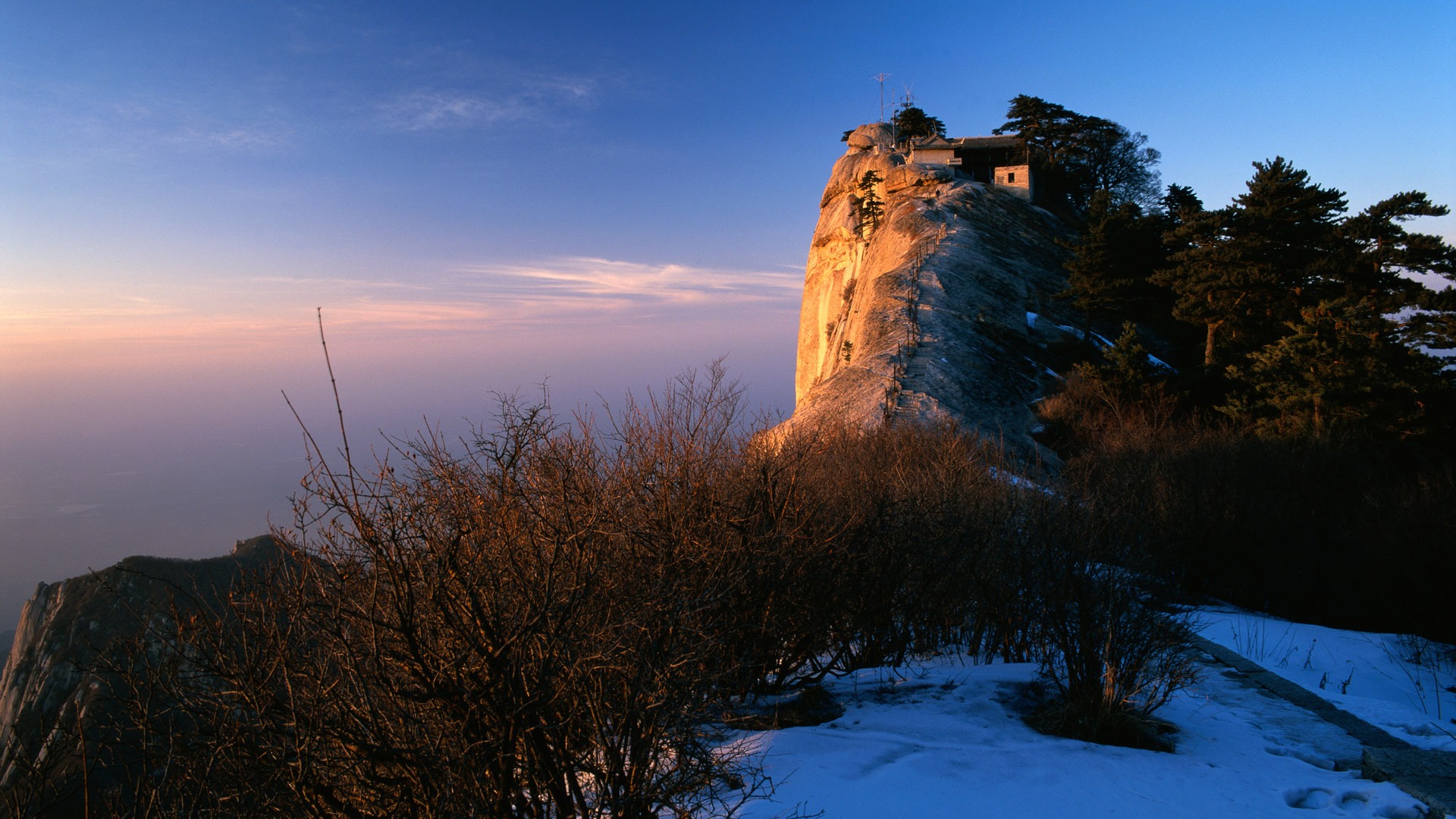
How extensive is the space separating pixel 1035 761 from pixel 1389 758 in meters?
2.49

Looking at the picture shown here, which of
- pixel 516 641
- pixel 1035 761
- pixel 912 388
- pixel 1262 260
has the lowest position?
pixel 1035 761

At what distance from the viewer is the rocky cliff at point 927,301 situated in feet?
73.9

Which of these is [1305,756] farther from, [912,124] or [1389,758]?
[912,124]

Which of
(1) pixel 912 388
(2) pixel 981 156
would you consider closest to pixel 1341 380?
(1) pixel 912 388

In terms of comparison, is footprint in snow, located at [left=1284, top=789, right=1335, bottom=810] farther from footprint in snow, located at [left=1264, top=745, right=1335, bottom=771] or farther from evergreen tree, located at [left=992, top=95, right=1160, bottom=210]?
evergreen tree, located at [left=992, top=95, right=1160, bottom=210]

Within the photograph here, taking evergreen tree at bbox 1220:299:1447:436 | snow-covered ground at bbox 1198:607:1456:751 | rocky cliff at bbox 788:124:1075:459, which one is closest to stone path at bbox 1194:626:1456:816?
snow-covered ground at bbox 1198:607:1456:751

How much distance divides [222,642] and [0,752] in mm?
12739

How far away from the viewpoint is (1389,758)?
526cm

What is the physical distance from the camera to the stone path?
4754mm

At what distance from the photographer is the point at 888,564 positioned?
296 inches

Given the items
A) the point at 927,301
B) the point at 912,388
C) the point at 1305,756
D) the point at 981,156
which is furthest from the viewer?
the point at 981,156

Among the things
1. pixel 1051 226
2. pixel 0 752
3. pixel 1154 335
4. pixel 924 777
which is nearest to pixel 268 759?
pixel 924 777

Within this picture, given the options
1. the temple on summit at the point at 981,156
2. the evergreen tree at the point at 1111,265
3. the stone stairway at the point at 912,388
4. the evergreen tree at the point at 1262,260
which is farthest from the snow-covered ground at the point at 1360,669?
the temple on summit at the point at 981,156

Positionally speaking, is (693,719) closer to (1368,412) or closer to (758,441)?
(758,441)
